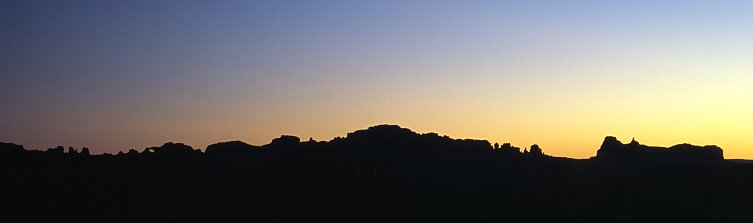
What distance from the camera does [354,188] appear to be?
322 ft

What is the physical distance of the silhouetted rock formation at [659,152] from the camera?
11625cm

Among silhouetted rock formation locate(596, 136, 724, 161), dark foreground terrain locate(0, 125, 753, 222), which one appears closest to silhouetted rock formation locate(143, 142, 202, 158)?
dark foreground terrain locate(0, 125, 753, 222)

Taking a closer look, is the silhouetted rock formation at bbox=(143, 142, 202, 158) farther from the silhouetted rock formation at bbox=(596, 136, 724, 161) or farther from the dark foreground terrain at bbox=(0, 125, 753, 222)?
the silhouetted rock formation at bbox=(596, 136, 724, 161)

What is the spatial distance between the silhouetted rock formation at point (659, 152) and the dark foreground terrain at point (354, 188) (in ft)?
19.2

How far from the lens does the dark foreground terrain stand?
90062mm

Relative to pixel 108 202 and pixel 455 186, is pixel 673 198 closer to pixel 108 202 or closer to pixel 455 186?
pixel 455 186

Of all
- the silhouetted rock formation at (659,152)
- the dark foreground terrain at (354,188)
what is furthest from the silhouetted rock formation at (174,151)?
the silhouetted rock formation at (659,152)

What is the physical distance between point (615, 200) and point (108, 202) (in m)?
49.8

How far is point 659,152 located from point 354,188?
41.9 m

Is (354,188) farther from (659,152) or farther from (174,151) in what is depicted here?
(659,152)

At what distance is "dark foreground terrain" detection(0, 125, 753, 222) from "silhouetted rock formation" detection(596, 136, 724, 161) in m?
5.85

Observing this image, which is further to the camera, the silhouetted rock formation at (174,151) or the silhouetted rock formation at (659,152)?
the silhouetted rock formation at (659,152)

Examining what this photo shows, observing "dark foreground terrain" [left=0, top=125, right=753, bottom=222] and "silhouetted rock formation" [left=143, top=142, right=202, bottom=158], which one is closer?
"dark foreground terrain" [left=0, top=125, right=753, bottom=222]

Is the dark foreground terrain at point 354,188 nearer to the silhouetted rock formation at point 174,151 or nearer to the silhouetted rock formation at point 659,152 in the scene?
the silhouetted rock formation at point 174,151
